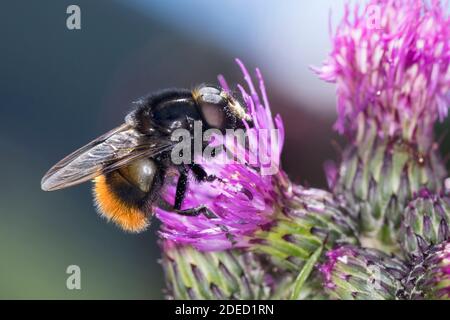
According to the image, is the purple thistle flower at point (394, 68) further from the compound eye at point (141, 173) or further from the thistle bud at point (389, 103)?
the compound eye at point (141, 173)

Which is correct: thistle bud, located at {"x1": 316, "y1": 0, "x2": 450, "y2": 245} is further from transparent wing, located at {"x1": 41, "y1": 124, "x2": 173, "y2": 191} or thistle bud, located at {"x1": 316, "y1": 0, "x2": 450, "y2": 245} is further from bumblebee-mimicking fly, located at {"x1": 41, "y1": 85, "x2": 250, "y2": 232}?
transparent wing, located at {"x1": 41, "y1": 124, "x2": 173, "y2": 191}

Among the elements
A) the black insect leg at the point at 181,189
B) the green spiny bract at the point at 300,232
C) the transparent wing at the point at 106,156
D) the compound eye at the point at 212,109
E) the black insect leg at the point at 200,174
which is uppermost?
the compound eye at the point at 212,109

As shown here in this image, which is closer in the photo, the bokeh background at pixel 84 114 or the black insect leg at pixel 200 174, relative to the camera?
the black insect leg at pixel 200 174

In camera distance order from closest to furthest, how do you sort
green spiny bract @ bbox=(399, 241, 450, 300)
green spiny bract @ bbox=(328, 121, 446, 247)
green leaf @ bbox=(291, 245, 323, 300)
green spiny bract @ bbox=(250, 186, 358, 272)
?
1. green spiny bract @ bbox=(399, 241, 450, 300)
2. green leaf @ bbox=(291, 245, 323, 300)
3. green spiny bract @ bbox=(250, 186, 358, 272)
4. green spiny bract @ bbox=(328, 121, 446, 247)

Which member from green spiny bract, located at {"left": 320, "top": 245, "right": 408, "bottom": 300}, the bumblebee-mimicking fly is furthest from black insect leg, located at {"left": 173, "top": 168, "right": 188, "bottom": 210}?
green spiny bract, located at {"left": 320, "top": 245, "right": 408, "bottom": 300}

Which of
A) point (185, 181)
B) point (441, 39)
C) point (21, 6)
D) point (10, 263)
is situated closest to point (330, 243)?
point (185, 181)

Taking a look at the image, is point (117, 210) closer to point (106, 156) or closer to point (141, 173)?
point (141, 173)

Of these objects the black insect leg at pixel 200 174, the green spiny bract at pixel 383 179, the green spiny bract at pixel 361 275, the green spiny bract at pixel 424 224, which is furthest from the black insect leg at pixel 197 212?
the green spiny bract at pixel 424 224
